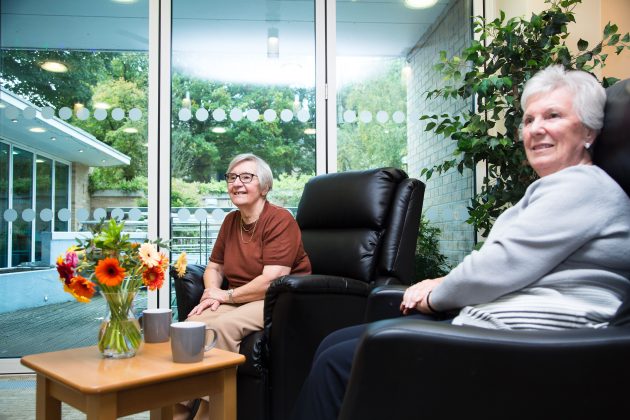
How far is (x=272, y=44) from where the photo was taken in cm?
363

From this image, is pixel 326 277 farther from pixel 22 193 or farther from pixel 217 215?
pixel 22 193

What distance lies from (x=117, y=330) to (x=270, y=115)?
7.52ft

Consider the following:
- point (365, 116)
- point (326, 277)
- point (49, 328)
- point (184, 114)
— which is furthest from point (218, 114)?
point (326, 277)

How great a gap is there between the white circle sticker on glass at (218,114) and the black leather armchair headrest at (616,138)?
2.59 meters

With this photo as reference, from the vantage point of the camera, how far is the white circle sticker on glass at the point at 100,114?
358cm

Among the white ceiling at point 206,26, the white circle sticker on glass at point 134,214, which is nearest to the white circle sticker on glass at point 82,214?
the white circle sticker on glass at point 134,214

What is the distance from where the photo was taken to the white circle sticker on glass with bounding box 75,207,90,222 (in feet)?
11.6

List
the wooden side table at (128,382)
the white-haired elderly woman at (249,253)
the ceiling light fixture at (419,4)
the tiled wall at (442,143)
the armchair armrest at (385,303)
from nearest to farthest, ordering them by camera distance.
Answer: the wooden side table at (128,382), the armchair armrest at (385,303), the white-haired elderly woman at (249,253), the tiled wall at (442,143), the ceiling light fixture at (419,4)

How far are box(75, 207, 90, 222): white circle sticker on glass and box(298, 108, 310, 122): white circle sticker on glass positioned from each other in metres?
1.49

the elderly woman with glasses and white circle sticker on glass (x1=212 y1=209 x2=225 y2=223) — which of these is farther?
white circle sticker on glass (x1=212 y1=209 x2=225 y2=223)

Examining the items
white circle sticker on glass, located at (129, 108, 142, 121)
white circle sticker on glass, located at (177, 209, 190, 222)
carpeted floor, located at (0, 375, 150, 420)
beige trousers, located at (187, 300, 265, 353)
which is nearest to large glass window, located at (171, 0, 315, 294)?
white circle sticker on glass, located at (177, 209, 190, 222)

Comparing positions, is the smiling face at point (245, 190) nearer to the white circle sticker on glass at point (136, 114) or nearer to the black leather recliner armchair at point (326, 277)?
the black leather recliner armchair at point (326, 277)

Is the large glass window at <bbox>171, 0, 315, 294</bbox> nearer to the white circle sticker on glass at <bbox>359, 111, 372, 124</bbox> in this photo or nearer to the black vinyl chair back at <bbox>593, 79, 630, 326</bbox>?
the white circle sticker on glass at <bbox>359, 111, 372, 124</bbox>

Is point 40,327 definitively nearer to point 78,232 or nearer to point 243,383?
point 78,232
